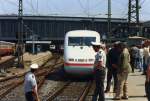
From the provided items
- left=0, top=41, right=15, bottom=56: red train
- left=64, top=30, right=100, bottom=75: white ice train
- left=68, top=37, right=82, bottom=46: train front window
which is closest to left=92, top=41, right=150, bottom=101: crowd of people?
left=64, top=30, right=100, bottom=75: white ice train

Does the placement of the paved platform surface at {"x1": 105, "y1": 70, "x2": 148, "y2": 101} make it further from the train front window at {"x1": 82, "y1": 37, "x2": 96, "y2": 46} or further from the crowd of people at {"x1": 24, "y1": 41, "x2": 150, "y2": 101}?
the train front window at {"x1": 82, "y1": 37, "x2": 96, "y2": 46}

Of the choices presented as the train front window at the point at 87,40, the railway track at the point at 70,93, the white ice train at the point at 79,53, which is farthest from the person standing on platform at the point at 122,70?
the train front window at the point at 87,40

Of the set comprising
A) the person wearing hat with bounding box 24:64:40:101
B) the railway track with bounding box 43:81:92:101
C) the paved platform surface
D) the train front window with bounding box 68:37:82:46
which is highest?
the train front window with bounding box 68:37:82:46

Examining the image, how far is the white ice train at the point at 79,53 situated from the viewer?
28016 mm

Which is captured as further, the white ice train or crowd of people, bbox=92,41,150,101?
the white ice train

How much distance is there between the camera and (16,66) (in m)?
45.1

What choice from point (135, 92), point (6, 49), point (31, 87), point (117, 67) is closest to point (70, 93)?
point (135, 92)

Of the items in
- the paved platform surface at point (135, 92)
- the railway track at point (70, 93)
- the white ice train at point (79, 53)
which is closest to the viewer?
the paved platform surface at point (135, 92)

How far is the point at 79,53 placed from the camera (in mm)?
28641

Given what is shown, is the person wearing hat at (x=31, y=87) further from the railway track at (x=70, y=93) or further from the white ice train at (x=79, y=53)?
the white ice train at (x=79, y=53)

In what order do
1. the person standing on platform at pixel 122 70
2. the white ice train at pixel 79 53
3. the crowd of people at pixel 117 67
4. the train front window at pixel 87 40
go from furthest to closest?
the train front window at pixel 87 40, the white ice train at pixel 79 53, the person standing on platform at pixel 122 70, the crowd of people at pixel 117 67

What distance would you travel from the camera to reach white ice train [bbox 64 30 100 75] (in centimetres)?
2802

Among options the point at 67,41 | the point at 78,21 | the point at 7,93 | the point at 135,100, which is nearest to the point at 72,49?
the point at 67,41

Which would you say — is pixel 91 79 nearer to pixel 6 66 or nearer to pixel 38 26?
pixel 6 66
